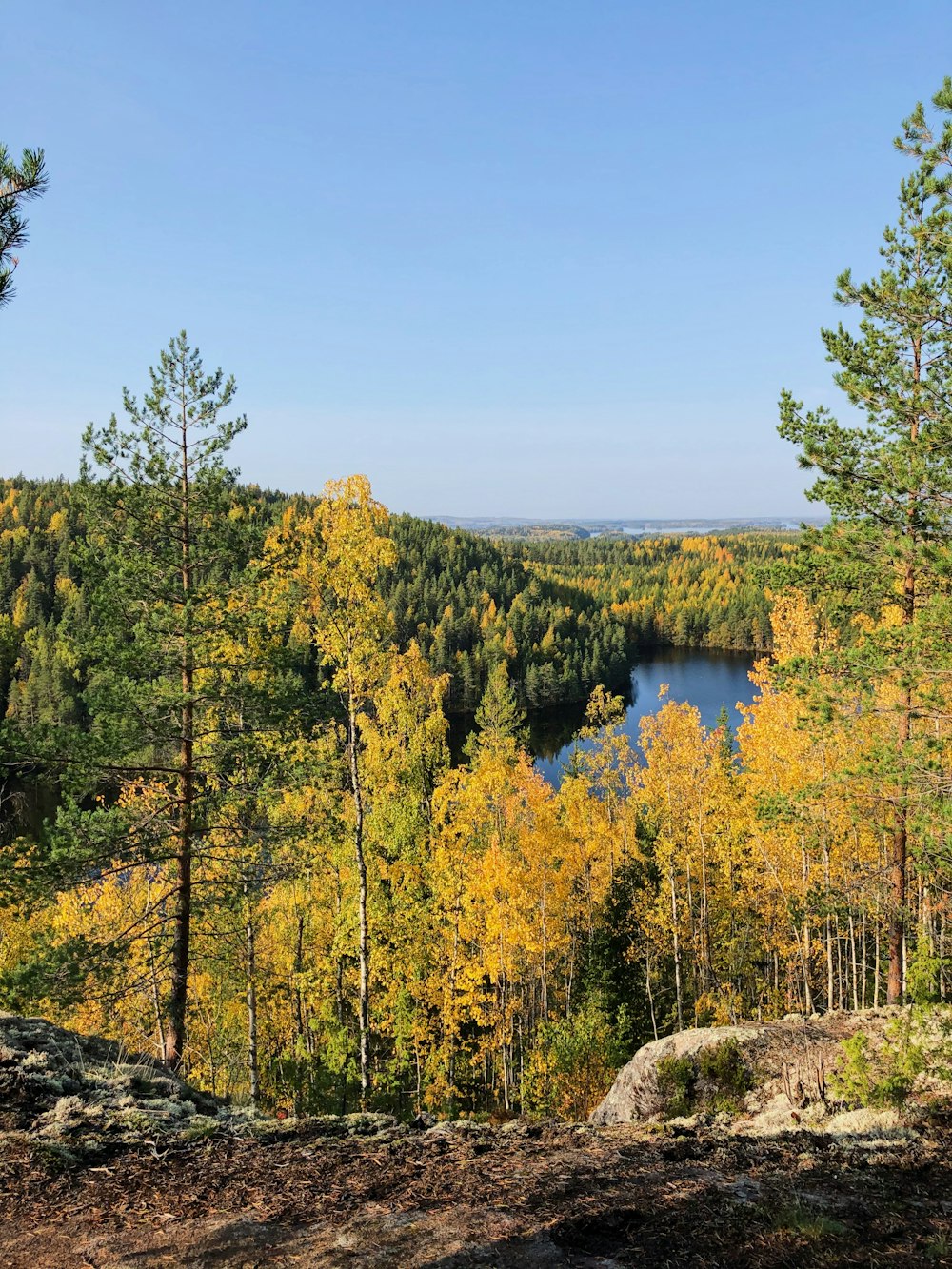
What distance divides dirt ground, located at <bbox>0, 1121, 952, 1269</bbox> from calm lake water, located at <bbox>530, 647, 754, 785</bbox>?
158 feet

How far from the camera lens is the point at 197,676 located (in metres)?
10.1

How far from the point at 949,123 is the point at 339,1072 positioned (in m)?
21.5

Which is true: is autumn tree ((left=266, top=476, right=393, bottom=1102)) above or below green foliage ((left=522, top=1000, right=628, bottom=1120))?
above

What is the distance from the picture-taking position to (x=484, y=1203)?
192 inches

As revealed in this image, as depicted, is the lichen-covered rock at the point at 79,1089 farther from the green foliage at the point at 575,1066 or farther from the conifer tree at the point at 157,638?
the green foliage at the point at 575,1066

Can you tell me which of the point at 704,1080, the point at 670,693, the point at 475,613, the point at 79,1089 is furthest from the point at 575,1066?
the point at 475,613

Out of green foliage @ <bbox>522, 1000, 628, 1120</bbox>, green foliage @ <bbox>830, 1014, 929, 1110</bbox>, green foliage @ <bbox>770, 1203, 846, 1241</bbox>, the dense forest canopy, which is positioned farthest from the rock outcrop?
the dense forest canopy

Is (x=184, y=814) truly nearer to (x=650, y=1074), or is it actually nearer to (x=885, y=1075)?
(x=650, y=1074)

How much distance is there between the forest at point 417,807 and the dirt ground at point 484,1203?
2880mm

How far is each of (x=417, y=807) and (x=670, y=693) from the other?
72.9 meters

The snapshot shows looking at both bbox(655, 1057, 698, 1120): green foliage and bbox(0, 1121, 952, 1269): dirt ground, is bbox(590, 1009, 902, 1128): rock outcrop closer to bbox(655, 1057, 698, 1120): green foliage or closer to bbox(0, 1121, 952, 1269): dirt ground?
bbox(655, 1057, 698, 1120): green foliage

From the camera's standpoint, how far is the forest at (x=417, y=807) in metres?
9.45

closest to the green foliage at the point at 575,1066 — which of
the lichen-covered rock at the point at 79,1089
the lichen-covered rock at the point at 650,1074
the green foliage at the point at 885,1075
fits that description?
the lichen-covered rock at the point at 650,1074

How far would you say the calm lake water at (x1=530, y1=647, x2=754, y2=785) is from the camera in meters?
68.4
